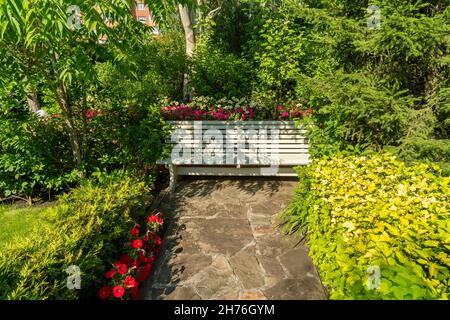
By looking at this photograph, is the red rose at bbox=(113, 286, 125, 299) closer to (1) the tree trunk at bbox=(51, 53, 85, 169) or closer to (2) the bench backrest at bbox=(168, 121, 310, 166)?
(1) the tree trunk at bbox=(51, 53, 85, 169)

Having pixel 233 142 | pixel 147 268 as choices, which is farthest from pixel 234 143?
pixel 147 268

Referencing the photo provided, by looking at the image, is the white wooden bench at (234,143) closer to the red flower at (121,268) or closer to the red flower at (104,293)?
the red flower at (121,268)

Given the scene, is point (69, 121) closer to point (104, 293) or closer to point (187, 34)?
point (104, 293)

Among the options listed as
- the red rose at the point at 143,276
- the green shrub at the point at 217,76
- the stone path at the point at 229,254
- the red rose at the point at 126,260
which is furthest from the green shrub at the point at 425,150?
the green shrub at the point at 217,76

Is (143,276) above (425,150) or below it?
below

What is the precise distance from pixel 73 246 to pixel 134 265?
752 millimetres

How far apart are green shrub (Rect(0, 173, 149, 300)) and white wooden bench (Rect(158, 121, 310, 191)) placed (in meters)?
1.78

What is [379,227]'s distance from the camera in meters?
2.42

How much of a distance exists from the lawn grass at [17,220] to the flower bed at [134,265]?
1324 mm

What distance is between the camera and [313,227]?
3227mm

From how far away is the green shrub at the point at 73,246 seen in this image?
87.7 inches
